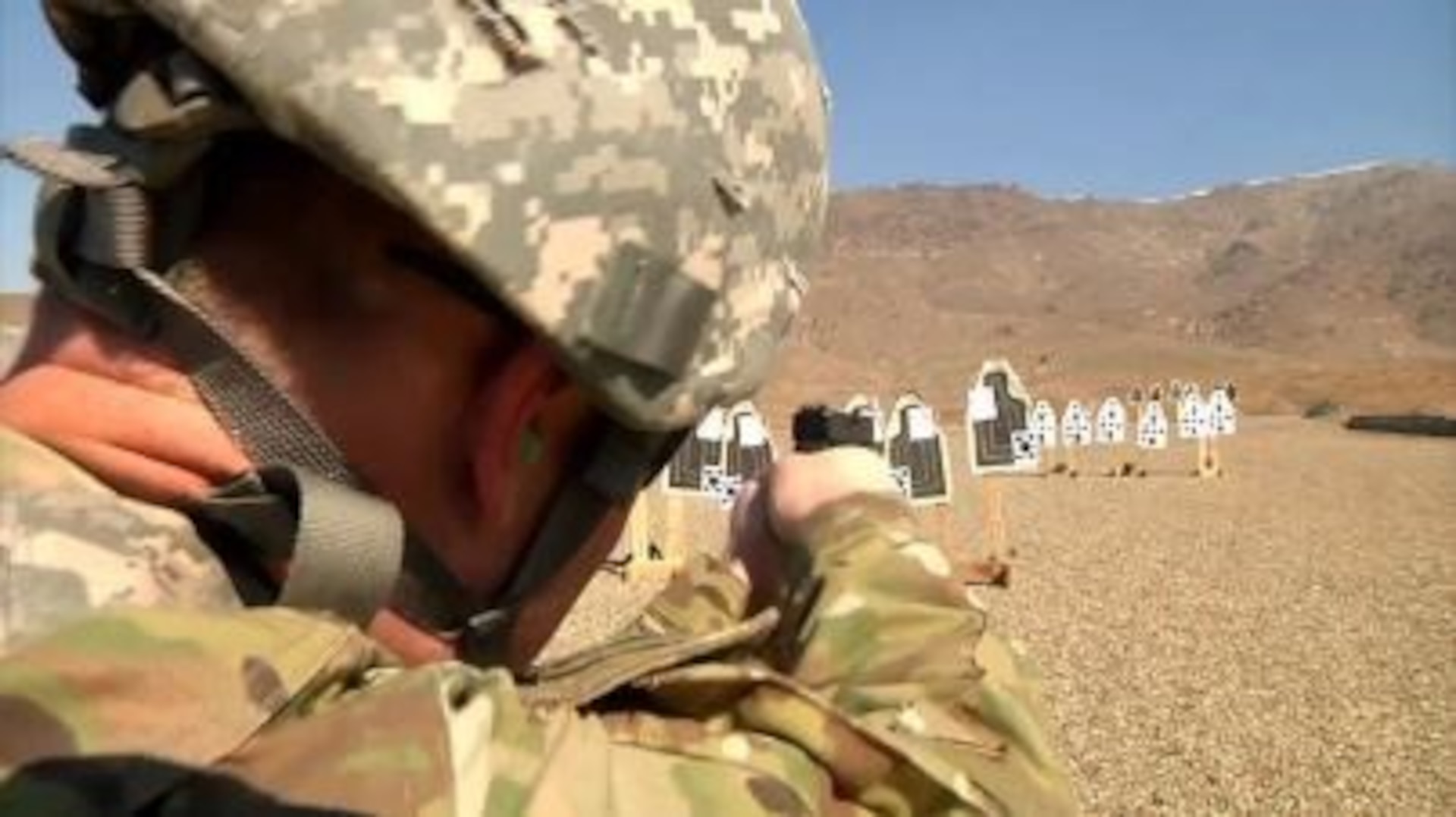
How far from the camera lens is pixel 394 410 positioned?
995mm

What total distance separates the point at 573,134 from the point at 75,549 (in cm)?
38

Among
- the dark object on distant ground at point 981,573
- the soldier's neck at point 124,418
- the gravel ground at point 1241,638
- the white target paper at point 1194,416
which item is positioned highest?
the white target paper at point 1194,416

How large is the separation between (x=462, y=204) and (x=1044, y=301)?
106m

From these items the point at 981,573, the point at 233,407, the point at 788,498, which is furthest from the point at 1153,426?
the point at 233,407

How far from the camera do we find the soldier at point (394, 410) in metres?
0.84

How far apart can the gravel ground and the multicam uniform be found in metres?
5.02

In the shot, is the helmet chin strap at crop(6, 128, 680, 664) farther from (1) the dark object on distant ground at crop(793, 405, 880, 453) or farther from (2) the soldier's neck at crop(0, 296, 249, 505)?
(1) the dark object on distant ground at crop(793, 405, 880, 453)

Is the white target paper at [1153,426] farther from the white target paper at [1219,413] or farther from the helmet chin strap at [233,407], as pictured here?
the helmet chin strap at [233,407]

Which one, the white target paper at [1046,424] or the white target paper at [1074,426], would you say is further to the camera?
the white target paper at [1074,426]

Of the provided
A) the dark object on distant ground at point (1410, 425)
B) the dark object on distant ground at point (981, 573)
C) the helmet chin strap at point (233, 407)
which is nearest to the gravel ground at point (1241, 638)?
the dark object on distant ground at point (981, 573)

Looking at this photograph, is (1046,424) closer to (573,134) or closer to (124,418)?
(573,134)

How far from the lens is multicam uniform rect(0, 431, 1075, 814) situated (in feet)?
2.58

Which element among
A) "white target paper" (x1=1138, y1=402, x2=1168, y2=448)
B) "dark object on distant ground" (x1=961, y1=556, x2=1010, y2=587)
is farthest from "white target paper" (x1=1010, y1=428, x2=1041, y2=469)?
"white target paper" (x1=1138, y1=402, x2=1168, y2=448)

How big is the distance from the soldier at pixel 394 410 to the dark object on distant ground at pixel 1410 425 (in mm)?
30986
